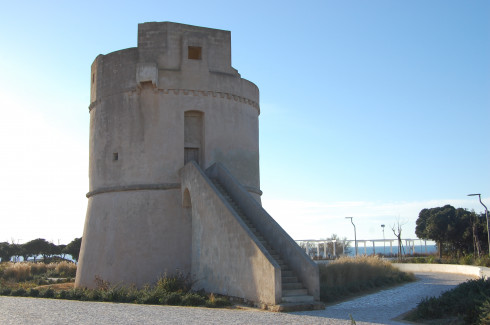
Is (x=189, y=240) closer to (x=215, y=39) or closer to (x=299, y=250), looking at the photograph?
(x=299, y=250)

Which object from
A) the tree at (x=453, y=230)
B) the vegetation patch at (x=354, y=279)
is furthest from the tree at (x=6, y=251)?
the vegetation patch at (x=354, y=279)

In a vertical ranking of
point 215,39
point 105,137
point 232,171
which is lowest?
point 232,171

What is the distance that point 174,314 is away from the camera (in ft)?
32.4

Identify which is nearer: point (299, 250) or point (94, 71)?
point (299, 250)

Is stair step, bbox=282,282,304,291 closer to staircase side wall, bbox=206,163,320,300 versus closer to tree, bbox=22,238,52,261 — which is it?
staircase side wall, bbox=206,163,320,300

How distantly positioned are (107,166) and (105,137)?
102 cm

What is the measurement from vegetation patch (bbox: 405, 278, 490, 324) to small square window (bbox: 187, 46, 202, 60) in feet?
37.1

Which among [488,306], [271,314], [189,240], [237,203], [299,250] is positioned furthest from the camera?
[189,240]

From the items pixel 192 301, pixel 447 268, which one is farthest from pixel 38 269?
pixel 447 268

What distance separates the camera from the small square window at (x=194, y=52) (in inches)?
701

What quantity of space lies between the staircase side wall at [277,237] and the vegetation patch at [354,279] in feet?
4.07

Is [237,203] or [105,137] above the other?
[105,137]

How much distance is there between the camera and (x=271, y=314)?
994 centimetres

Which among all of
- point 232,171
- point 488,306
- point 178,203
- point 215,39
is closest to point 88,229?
point 178,203
